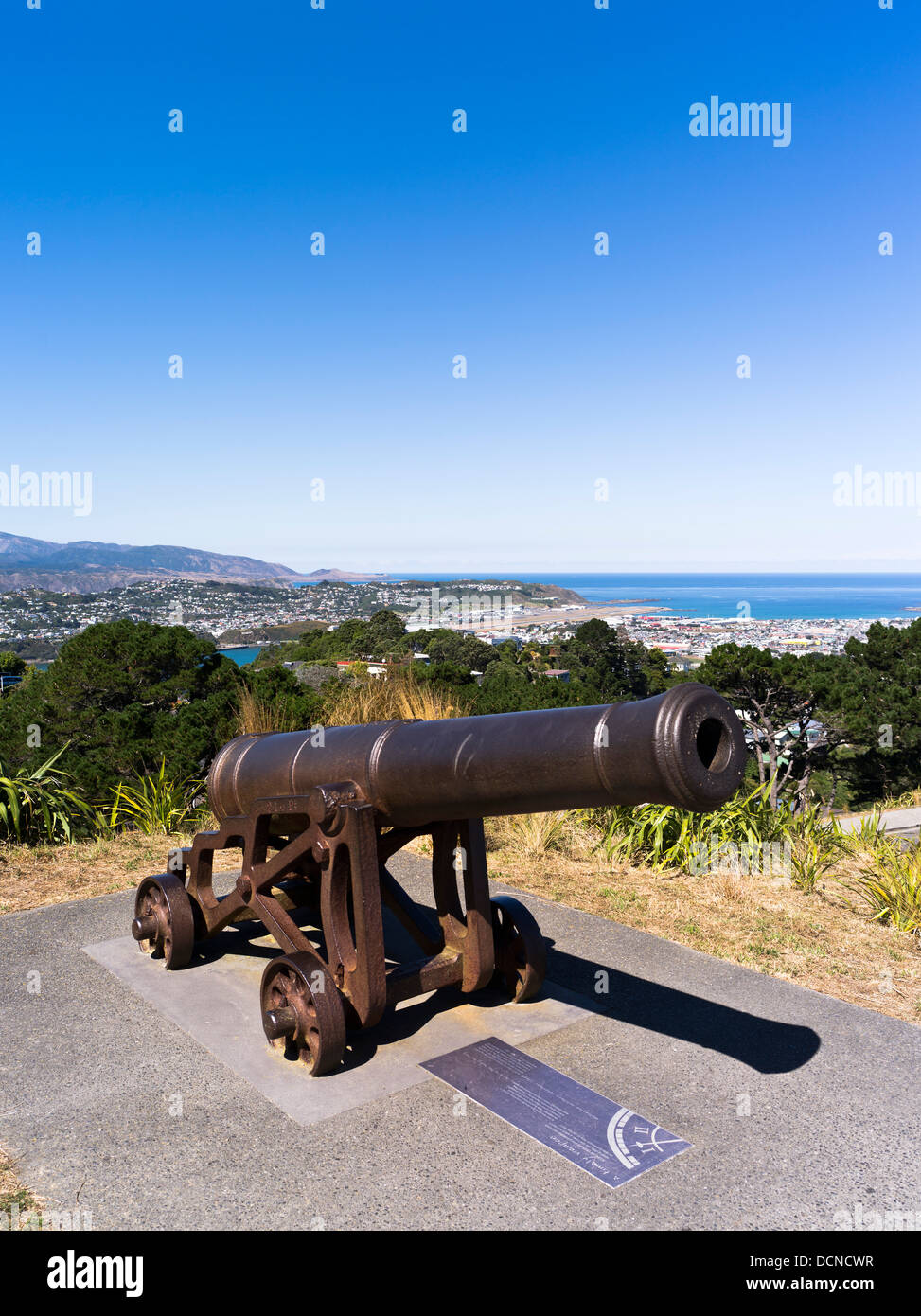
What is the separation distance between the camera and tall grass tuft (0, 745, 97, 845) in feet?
25.7

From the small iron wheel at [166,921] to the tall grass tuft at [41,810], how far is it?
9.85 ft

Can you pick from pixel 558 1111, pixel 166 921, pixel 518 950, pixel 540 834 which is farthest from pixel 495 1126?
pixel 540 834

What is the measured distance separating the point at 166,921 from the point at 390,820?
1756 millimetres

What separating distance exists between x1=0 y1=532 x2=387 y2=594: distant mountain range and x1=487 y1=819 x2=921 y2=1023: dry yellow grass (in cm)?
4148

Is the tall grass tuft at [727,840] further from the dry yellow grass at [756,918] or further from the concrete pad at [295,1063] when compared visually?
the concrete pad at [295,1063]

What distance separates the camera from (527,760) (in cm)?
332

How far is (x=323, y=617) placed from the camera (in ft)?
127

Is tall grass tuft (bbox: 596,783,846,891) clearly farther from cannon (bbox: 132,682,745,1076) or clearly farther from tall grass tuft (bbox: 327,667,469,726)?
cannon (bbox: 132,682,745,1076)

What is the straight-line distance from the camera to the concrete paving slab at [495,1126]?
295 cm

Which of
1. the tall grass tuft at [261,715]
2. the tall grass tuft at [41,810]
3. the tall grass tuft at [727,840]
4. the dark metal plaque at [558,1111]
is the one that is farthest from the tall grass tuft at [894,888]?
the tall grass tuft at [41,810]

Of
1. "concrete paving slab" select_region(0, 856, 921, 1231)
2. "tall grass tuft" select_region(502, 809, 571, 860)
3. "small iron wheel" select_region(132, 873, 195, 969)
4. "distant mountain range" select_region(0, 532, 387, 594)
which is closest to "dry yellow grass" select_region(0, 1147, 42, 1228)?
"concrete paving slab" select_region(0, 856, 921, 1231)

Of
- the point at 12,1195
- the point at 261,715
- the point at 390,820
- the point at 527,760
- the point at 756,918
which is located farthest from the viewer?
the point at 261,715

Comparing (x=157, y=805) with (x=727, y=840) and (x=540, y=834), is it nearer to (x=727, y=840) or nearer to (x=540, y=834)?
(x=540, y=834)

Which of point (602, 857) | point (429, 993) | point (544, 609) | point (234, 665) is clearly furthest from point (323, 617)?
point (544, 609)
